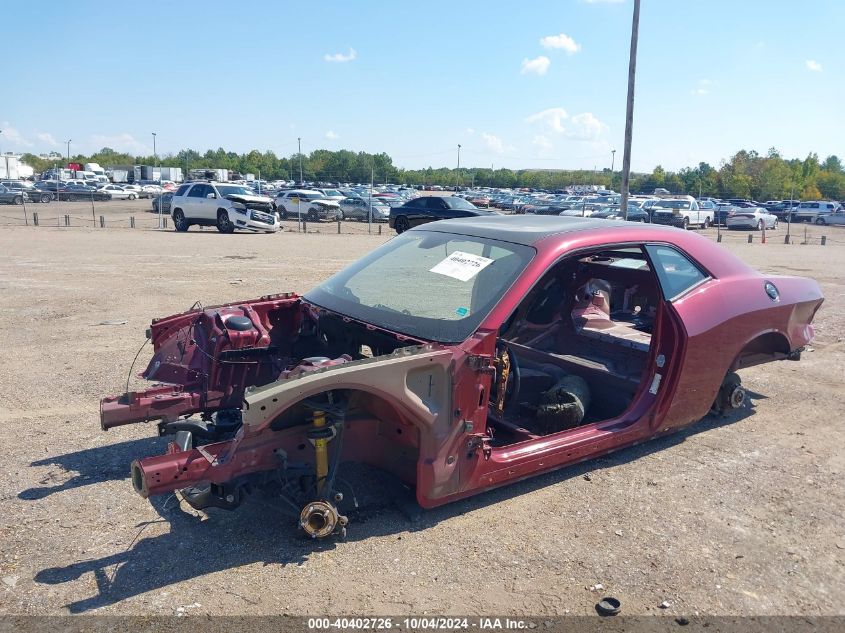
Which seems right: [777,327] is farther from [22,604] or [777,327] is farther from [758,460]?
[22,604]

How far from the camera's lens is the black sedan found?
24.4m

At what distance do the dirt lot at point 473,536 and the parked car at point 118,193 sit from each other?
51.9m

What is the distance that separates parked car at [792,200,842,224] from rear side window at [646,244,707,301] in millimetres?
48548

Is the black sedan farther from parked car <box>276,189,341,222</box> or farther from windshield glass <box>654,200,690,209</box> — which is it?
windshield glass <box>654,200,690,209</box>

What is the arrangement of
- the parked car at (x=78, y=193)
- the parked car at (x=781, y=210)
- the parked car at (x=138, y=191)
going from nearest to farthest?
the parked car at (x=78, y=193) < the parked car at (x=781, y=210) < the parked car at (x=138, y=191)

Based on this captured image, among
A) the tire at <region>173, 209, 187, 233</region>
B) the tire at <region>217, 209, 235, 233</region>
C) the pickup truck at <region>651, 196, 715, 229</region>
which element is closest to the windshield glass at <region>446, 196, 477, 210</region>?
the tire at <region>217, 209, 235, 233</region>

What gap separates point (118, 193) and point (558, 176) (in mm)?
79574

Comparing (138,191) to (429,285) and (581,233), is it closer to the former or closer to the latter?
(429,285)

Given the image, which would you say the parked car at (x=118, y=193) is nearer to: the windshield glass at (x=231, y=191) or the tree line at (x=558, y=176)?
the tree line at (x=558, y=176)

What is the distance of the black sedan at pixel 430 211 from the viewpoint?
24.4 metres

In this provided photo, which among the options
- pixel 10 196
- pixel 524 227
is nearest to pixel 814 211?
pixel 524 227

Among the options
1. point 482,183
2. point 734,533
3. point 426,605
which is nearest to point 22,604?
point 426,605

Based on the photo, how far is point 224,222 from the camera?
77.8 feet

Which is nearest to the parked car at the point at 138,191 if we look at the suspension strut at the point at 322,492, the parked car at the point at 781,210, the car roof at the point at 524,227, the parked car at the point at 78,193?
the parked car at the point at 78,193
